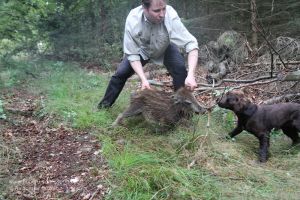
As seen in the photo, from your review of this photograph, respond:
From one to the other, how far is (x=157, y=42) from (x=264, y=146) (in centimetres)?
190

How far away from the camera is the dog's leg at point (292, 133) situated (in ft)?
15.9

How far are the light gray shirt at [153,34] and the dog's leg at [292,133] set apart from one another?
1511 mm

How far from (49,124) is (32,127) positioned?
23cm

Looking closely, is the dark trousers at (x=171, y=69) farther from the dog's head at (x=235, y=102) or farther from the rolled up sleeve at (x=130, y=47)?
the dog's head at (x=235, y=102)

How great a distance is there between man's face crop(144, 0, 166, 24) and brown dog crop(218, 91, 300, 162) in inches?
48.8

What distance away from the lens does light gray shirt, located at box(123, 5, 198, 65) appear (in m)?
5.16

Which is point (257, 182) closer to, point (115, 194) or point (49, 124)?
point (115, 194)

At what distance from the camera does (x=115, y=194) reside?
3.54 m

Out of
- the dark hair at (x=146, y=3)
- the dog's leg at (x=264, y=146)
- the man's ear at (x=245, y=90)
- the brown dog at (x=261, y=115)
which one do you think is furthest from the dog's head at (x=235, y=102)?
the man's ear at (x=245, y=90)

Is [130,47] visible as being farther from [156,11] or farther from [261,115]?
[261,115]

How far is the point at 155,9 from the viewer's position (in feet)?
15.8

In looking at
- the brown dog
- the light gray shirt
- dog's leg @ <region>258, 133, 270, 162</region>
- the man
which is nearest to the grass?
dog's leg @ <region>258, 133, 270, 162</region>

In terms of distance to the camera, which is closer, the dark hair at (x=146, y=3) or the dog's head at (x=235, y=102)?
the dog's head at (x=235, y=102)

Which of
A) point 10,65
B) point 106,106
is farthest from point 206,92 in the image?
point 10,65
